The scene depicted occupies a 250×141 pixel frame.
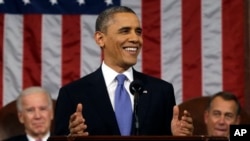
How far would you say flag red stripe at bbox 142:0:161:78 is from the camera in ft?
20.9

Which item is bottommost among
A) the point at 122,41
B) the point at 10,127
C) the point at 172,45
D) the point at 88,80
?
the point at 10,127

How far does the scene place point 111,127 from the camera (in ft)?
12.9

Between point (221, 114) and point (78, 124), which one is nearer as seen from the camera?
point (78, 124)

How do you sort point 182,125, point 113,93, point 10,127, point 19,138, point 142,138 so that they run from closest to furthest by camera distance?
1. point 142,138
2. point 182,125
3. point 113,93
4. point 19,138
5. point 10,127

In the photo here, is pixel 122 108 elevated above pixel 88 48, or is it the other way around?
pixel 88 48

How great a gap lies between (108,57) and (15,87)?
2.35 meters

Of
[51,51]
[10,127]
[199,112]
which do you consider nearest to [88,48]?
[51,51]

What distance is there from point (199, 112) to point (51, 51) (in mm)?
1161

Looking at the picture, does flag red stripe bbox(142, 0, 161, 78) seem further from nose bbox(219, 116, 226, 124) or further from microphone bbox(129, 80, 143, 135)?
microphone bbox(129, 80, 143, 135)

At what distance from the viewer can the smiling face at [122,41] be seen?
4051mm

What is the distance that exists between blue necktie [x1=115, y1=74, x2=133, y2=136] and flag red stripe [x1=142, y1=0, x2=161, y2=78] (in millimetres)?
2326

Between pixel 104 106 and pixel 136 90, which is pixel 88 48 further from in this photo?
pixel 136 90

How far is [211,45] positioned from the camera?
638 cm

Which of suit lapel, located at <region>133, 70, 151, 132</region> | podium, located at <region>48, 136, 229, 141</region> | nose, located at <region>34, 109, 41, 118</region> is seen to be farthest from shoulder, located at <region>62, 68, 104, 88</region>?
nose, located at <region>34, 109, 41, 118</region>
